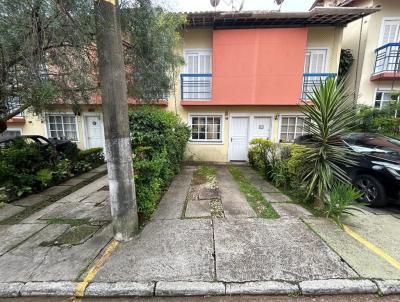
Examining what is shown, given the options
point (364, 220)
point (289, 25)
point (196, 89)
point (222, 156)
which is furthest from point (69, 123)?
point (364, 220)

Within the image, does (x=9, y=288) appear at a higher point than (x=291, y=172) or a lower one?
lower

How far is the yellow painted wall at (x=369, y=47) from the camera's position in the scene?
26.5ft

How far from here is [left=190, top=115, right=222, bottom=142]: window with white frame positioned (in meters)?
9.27

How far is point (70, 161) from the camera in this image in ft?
23.5

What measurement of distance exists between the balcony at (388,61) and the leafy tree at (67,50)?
28.9 ft

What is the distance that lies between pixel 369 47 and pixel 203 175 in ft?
30.5

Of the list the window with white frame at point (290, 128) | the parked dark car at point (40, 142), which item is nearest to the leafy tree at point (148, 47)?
the parked dark car at point (40, 142)

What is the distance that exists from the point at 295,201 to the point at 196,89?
20.9ft


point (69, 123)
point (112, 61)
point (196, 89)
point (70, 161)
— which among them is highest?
point (196, 89)

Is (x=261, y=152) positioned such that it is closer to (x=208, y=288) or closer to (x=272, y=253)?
(x=272, y=253)

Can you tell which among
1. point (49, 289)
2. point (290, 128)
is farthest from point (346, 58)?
point (49, 289)

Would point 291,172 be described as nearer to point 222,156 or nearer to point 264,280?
point 264,280

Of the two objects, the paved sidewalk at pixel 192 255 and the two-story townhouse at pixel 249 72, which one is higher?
the two-story townhouse at pixel 249 72

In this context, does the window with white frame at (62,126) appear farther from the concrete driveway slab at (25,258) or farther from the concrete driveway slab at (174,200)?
the concrete driveway slab at (25,258)
